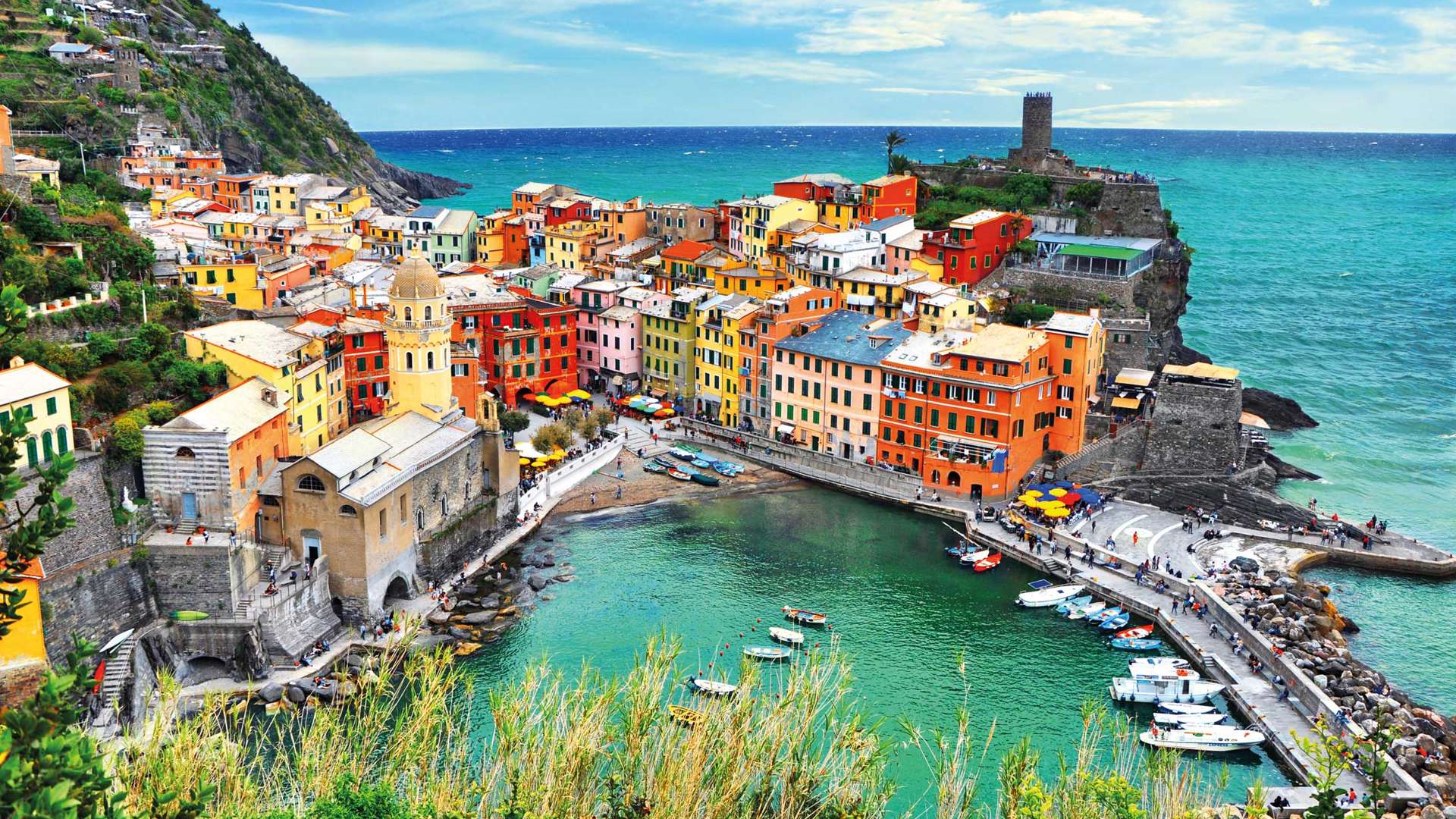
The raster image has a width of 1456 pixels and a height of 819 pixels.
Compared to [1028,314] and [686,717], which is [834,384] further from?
[686,717]

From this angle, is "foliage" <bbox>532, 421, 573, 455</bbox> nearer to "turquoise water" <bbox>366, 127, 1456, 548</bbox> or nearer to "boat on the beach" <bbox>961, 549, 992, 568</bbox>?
"boat on the beach" <bbox>961, 549, 992, 568</bbox>

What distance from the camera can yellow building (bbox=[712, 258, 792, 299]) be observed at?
76812mm

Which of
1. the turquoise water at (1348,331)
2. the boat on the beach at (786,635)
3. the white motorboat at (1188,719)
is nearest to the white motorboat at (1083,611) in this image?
the white motorboat at (1188,719)

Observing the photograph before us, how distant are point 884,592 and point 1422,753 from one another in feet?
68.6

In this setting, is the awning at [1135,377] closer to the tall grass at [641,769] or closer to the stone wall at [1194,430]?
the stone wall at [1194,430]

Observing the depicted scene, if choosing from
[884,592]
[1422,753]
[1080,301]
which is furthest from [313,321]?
[1422,753]

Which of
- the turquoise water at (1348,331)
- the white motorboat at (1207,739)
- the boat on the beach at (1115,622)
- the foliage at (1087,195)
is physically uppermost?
the foliage at (1087,195)

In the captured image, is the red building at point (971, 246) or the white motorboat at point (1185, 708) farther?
the red building at point (971, 246)

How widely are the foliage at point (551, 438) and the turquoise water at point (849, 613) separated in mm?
6581

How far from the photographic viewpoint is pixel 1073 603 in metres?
50.8

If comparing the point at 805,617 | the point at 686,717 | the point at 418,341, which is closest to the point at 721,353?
the point at 418,341

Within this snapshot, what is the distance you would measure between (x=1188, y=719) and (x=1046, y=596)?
1044 cm

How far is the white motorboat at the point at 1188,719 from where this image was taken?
4112cm

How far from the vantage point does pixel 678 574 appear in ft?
176
